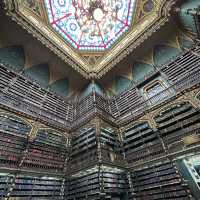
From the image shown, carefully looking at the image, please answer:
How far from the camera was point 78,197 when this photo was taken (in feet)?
18.6

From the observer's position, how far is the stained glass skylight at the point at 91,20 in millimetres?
10227

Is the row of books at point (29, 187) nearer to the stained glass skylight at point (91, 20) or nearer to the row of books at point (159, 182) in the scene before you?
the row of books at point (159, 182)

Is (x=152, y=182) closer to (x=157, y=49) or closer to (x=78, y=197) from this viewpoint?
(x=78, y=197)

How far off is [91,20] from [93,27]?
453 millimetres

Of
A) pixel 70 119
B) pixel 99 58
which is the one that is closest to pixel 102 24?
pixel 99 58

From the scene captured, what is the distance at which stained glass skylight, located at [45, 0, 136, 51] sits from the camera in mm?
10227

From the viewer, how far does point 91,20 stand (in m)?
11.0

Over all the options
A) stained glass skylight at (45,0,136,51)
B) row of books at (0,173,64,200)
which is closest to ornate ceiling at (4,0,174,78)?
stained glass skylight at (45,0,136,51)

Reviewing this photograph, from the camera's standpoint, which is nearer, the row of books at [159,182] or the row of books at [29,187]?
the row of books at [159,182]

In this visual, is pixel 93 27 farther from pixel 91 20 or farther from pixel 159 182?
pixel 159 182

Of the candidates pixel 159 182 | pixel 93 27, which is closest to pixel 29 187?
pixel 159 182

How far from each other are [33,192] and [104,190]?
93.0 inches

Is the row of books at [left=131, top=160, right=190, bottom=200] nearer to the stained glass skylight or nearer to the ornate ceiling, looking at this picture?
the ornate ceiling

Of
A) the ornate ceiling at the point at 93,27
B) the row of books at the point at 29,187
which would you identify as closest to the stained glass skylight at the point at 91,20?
the ornate ceiling at the point at 93,27
